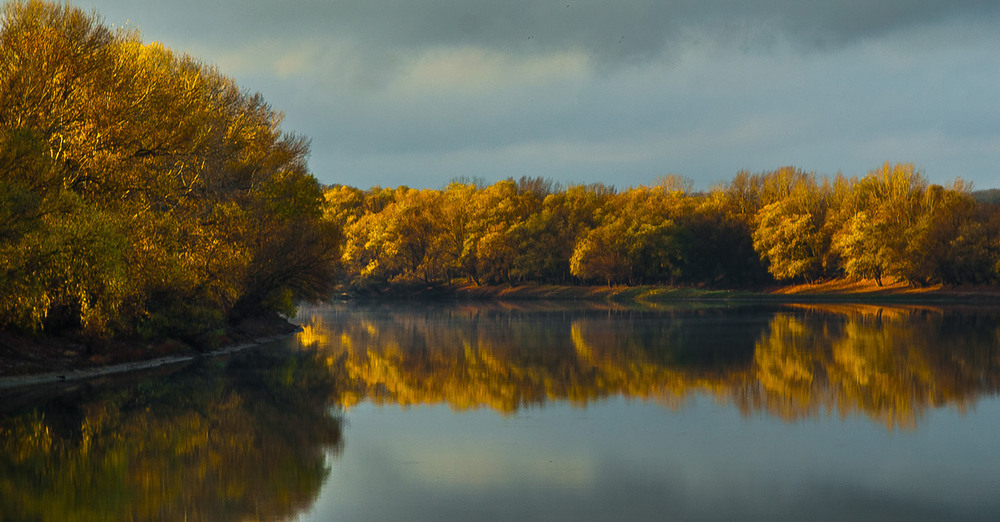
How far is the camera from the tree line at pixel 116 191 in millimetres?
23266

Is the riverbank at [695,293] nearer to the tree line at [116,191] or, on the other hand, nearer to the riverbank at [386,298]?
the riverbank at [386,298]

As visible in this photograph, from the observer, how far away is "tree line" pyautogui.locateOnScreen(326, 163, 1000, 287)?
9119 centimetres

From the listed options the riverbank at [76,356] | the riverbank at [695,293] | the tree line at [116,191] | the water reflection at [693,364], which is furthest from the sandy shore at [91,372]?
the riverbank at [695,293]

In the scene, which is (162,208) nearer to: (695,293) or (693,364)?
(693,364)

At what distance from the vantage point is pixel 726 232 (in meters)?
115

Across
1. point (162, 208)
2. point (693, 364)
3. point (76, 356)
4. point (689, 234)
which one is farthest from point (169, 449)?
point (689, 234)

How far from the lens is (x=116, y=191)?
92.9 feet

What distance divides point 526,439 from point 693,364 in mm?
13377

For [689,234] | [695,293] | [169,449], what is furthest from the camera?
[689,234]

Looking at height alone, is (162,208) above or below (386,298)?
above

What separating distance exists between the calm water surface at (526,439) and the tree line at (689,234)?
207 ft

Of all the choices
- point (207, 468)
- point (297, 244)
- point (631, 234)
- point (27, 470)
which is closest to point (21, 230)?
point (27, 470)

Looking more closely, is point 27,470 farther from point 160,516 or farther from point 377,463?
point 377,463

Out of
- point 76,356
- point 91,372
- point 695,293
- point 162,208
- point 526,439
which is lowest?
point 526,439
